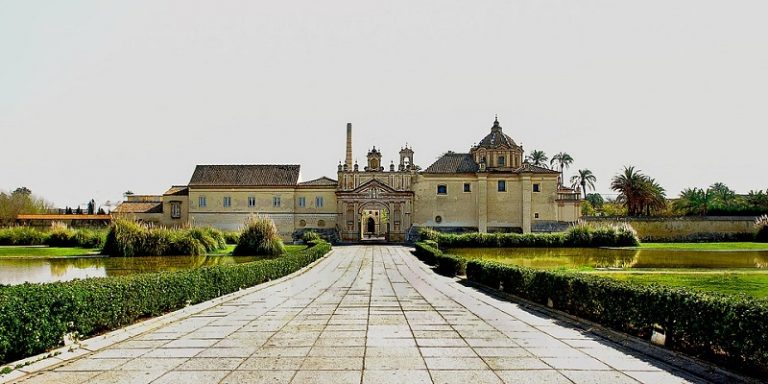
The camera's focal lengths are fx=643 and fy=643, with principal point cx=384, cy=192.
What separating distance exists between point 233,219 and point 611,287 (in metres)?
46.6

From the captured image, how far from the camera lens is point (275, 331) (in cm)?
1105

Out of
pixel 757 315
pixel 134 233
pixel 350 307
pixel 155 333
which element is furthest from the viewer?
pixel 134 233

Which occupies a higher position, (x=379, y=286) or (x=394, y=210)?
(x=394, y=210)

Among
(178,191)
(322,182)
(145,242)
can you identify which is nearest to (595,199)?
(322,182)

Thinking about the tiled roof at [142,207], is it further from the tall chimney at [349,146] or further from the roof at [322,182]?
the tall chimney at [349,146]

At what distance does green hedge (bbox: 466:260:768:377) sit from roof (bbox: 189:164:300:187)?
43455mm

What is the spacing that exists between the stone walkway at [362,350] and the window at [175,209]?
140ft

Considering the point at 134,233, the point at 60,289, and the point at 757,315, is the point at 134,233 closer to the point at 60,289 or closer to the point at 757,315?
the point at 60,289

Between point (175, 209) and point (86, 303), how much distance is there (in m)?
47.6

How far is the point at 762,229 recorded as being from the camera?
172 ft

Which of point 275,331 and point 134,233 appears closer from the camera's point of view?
point 275,331

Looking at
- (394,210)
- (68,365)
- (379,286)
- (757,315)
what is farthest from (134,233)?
(757,315)

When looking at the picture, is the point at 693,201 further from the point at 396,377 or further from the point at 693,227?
the point at 396,377

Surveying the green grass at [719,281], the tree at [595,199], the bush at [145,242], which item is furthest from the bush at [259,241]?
the tree at [595,199]
